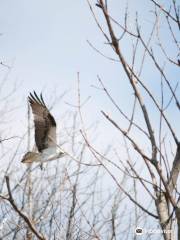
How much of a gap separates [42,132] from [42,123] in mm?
160

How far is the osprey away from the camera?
216 inches

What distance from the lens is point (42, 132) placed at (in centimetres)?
599

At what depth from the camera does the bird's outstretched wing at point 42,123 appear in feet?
18.0

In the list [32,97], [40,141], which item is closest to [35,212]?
[40,141]

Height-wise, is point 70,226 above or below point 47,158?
below

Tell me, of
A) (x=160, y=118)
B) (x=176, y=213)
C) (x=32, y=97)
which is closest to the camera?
(x=176, y=213)

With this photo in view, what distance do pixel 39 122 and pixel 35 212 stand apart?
3.11 metres

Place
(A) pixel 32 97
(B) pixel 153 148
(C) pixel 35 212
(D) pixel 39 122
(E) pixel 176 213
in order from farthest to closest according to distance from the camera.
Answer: (C) pixel 35 212 < (D) pixel 39 122 < (A) pixel 32 97 < (B) pixel 153 148 < (E) pixel 176 213

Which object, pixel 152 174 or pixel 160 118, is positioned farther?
pixel 160 118

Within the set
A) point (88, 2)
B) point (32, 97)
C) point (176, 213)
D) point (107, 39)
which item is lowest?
point (176, 213)

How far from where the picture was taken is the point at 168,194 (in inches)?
73.5

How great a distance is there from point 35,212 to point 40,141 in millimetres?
2848

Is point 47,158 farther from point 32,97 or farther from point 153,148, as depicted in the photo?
point 153,148

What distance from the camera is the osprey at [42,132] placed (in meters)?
5.48
